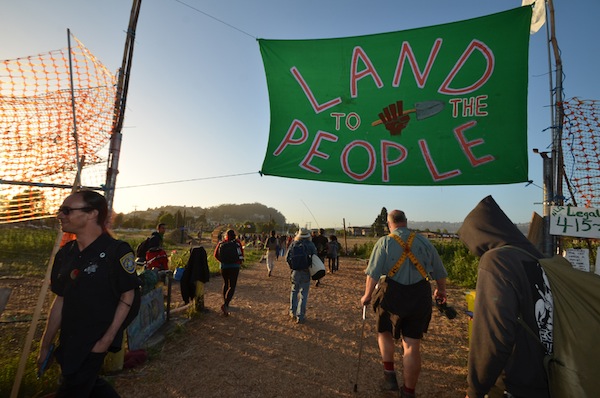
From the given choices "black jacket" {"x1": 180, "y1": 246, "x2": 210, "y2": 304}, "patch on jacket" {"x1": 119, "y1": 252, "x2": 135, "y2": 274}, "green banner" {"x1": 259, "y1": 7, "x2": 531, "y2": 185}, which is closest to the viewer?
"patch on jacket" {"x1": 119, "y1": 252, "x2": 135, "y2": 274}

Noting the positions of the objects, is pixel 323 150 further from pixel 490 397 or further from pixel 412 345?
pixel 490 397

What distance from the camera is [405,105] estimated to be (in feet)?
12.4

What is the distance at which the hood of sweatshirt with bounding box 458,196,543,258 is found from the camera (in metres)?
2.01

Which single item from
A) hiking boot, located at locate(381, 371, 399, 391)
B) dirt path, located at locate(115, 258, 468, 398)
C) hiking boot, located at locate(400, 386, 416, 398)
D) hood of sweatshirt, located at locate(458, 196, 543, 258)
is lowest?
dirt path, located at locate(115, 258, 468, 398)

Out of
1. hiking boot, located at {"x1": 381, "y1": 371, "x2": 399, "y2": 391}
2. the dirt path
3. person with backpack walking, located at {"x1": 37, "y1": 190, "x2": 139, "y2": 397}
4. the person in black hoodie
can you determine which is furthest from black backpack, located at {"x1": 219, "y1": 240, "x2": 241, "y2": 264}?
the person in black hoodie

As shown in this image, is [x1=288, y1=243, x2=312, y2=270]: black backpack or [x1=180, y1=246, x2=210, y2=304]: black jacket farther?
[x1=180, y1=246, x2=210, y2=304]: black jacket

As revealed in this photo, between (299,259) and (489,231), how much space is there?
455cm

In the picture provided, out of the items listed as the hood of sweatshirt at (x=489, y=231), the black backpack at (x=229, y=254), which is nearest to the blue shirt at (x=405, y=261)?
the hood of sweatshirt at (x=489, y=231)

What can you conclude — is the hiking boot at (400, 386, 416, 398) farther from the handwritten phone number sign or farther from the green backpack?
the handwritten phone number sign

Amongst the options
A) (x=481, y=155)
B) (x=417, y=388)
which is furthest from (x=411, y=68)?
(x=417, y=388)

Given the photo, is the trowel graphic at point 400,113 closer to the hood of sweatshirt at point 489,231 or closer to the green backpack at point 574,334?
the hood of sweatshirt at point 489,231

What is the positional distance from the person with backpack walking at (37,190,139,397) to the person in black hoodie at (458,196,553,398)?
2.40 m

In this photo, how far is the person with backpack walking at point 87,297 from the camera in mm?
2055

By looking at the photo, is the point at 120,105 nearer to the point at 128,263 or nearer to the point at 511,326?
the point at 128,263
